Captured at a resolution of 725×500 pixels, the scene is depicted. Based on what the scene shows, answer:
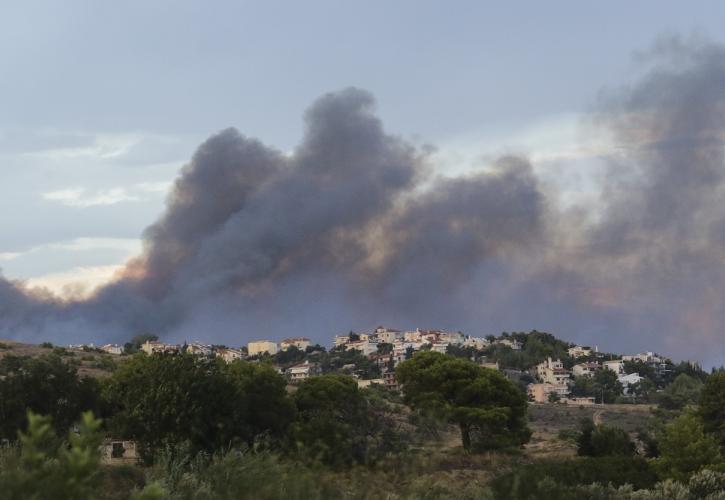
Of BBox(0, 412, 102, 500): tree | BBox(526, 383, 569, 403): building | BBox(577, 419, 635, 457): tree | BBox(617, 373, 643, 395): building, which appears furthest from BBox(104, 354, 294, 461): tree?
BBox(617, 373, 643, 395): building

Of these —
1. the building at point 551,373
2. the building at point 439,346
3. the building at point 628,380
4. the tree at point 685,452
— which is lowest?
the tree at point 685,452

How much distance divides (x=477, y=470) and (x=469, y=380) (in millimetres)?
14055

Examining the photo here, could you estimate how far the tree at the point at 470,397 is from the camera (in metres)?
52.5

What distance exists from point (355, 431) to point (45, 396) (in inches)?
619

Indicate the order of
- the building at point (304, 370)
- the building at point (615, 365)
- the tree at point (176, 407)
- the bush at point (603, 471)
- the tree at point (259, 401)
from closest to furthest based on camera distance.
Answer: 1. the bush at point (603, 471)
2. the tree at point (176, 407)
3. the tree at point (259, 401)
4. the building at point (304, 370)
5. the building at point (615, 365)

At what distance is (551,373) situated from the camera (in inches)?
5586

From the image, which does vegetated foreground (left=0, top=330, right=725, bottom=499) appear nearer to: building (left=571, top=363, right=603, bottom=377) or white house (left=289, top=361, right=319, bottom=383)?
white house (left=289, top=361, right=319, bottom=383)

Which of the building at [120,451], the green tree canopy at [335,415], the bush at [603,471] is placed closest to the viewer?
the bush at [603,471]

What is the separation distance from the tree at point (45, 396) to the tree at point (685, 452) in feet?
88.7

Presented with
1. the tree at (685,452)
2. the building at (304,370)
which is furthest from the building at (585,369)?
the tree at (685,452)

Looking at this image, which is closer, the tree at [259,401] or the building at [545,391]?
the tree at [259,401]

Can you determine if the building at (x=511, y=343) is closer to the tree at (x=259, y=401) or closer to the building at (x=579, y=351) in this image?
the building at (x=579, y=351)

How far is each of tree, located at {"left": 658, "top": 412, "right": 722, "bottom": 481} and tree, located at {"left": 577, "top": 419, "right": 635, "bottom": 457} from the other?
33.7 ft

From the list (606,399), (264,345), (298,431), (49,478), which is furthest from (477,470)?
(264,345)
